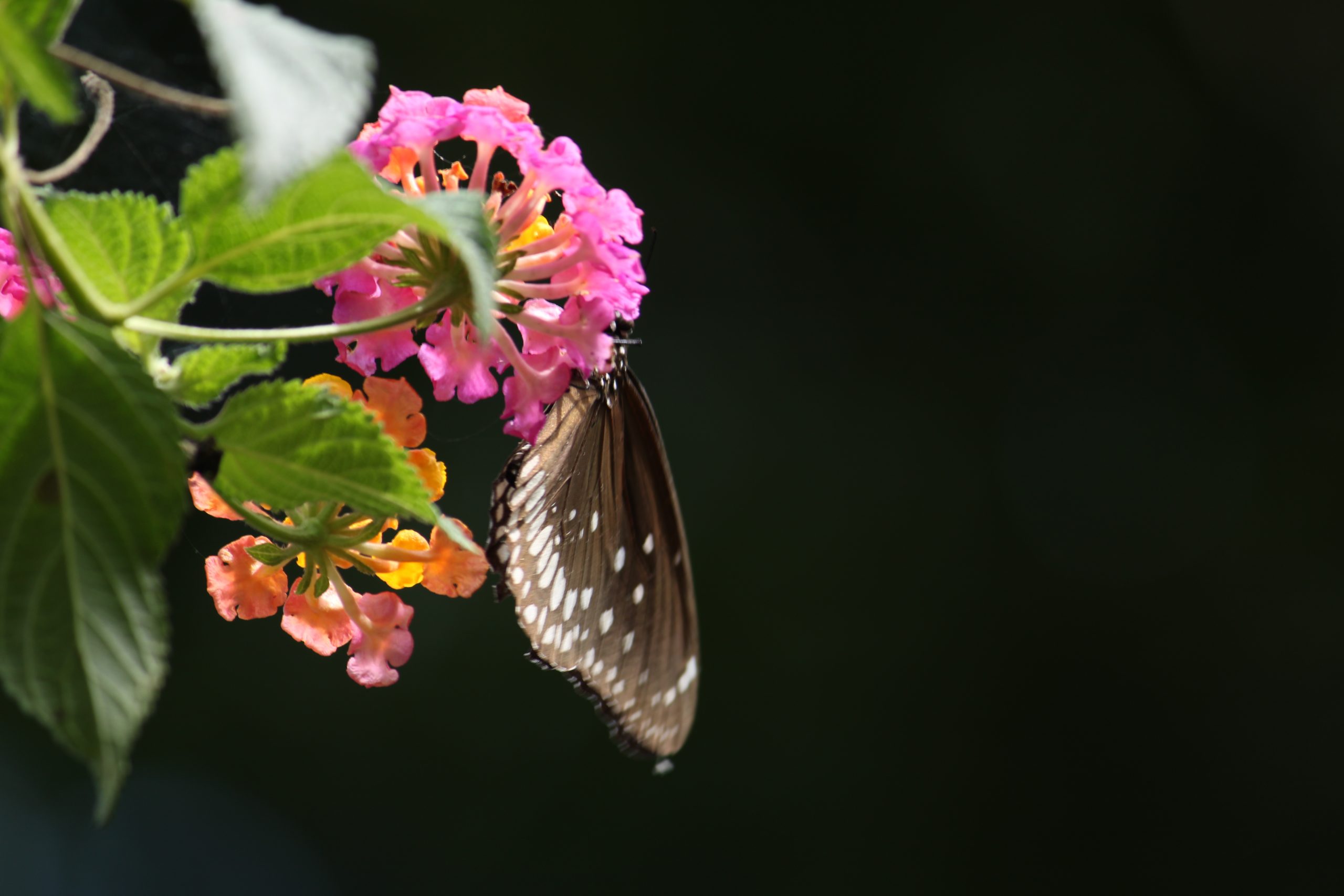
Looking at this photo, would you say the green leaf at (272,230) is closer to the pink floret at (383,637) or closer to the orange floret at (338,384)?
the orange floret at (338,384)

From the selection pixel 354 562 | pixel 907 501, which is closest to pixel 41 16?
pixel 354 562

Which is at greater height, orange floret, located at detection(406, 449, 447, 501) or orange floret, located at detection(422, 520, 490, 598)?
orange floret, located at detection(406, 449, 447, 501)

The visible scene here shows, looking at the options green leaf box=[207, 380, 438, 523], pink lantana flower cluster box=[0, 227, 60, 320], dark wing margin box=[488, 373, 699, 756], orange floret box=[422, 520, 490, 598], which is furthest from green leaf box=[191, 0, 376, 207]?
dark wing margin box=[488, 373, 699, 756]

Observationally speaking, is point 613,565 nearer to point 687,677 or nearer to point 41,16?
point 687,677

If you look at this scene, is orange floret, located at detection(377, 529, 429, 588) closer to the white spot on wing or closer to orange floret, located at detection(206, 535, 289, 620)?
orange floret, located at detection(206, 535, 289, 620)

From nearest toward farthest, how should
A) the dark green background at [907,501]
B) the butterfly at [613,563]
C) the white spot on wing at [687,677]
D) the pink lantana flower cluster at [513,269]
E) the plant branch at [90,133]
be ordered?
the plant branch at [90,133] < the pink lantana flower cluster at [513,269] < the butterfly at [613,563] < the white spot on wing at [687,677] < the dark green background at [907,501]

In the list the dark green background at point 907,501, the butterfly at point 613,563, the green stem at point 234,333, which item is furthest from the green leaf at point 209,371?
the dark green background at point 907,501


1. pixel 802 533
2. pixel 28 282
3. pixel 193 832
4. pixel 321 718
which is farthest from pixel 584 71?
pixel 28 282
